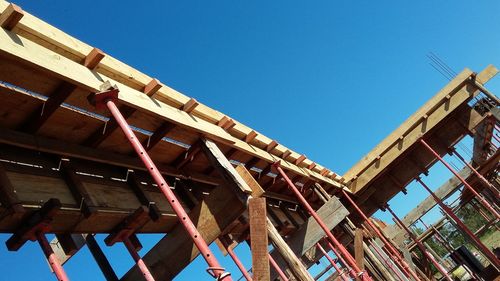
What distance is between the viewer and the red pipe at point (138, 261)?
3.93 metres

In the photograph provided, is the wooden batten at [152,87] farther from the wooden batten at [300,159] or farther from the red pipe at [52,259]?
the wooden batten at [300,159]

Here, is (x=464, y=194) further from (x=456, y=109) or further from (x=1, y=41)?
(x=1, y=41)

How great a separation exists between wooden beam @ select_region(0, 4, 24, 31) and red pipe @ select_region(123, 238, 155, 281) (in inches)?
89.4

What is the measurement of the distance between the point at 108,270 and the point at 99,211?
0.80 meters

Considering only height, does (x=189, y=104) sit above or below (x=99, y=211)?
above

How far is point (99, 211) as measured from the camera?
402 cm

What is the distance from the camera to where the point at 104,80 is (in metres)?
3.53

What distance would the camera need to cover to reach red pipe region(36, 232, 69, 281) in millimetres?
3090

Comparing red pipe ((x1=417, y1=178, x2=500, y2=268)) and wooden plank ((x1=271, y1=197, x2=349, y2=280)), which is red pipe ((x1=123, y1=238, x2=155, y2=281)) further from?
red pipe ((x1=417, y1=178, x2=500, y2=268))

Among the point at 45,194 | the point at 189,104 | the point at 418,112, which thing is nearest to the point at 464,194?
the point at 418,112

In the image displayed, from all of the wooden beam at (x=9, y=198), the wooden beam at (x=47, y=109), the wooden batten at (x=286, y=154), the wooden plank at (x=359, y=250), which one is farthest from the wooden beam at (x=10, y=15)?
the wooden plank at (x=359, y=250)

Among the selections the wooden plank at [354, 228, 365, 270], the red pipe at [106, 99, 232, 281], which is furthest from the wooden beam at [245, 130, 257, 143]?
the wooden plank at [354, 228, 365, 270]

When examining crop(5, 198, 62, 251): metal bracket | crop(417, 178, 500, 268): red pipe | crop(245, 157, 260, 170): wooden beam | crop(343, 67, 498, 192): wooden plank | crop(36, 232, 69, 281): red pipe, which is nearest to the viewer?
crop(36, 232, 69, 281): red pipe

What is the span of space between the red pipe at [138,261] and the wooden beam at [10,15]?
227 cm
